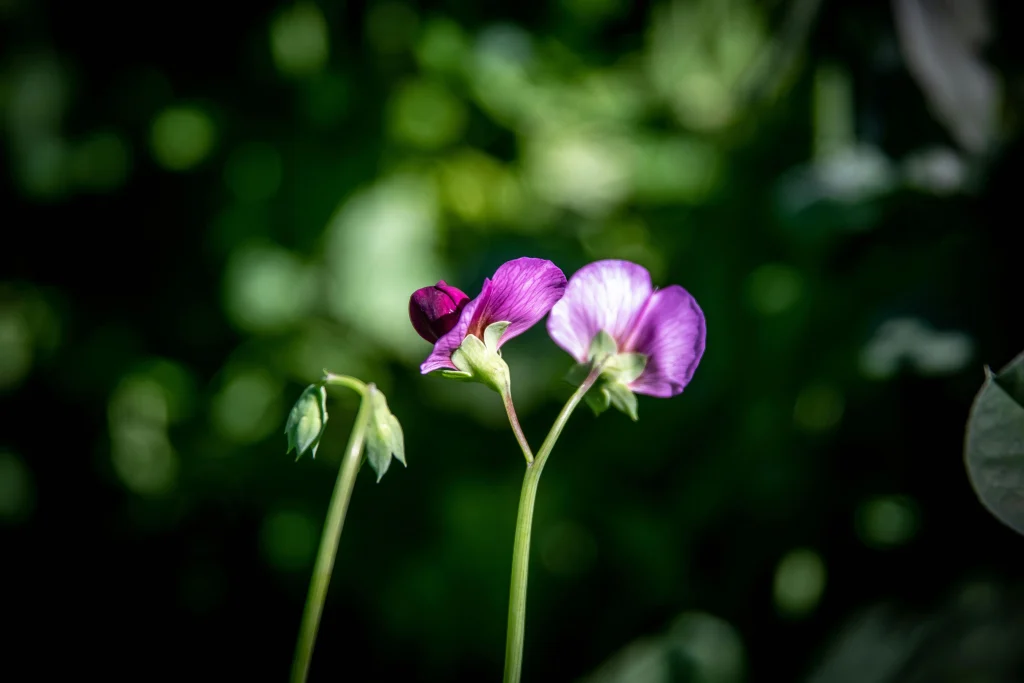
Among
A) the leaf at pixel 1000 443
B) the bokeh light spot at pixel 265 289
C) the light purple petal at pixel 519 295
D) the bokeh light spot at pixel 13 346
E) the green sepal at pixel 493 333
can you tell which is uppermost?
the bokeh light spot at pixel 265 289

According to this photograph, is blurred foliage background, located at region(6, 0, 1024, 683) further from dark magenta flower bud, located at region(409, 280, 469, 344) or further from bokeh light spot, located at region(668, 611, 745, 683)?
dark magenta flower bud, located at region(409, 280, 469, 344)

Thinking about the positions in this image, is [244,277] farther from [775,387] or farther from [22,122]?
[775,387]

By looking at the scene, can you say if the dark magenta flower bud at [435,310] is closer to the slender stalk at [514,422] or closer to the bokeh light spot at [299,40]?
the slender stalk at [514,422]

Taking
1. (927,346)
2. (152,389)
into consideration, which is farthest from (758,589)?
(152,389)

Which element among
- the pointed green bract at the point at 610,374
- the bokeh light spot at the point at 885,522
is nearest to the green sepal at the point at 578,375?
the pointed green bract at the point at 610,374

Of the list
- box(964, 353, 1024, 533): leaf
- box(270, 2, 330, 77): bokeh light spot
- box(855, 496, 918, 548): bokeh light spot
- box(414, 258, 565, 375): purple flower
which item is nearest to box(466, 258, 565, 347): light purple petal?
box(414, 258, 565, 375): purple flower

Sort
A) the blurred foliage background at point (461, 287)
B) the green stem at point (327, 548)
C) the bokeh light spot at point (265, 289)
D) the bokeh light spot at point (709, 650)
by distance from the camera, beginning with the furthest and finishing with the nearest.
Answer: the bokeh light spot at point (265, 289) < the blurred foliage background at point (461, 287) < the bokeh light spot at point (709, 650) < the green stem at point (327, 548)

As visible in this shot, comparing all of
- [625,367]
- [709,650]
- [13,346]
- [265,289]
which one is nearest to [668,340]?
[625,367]
